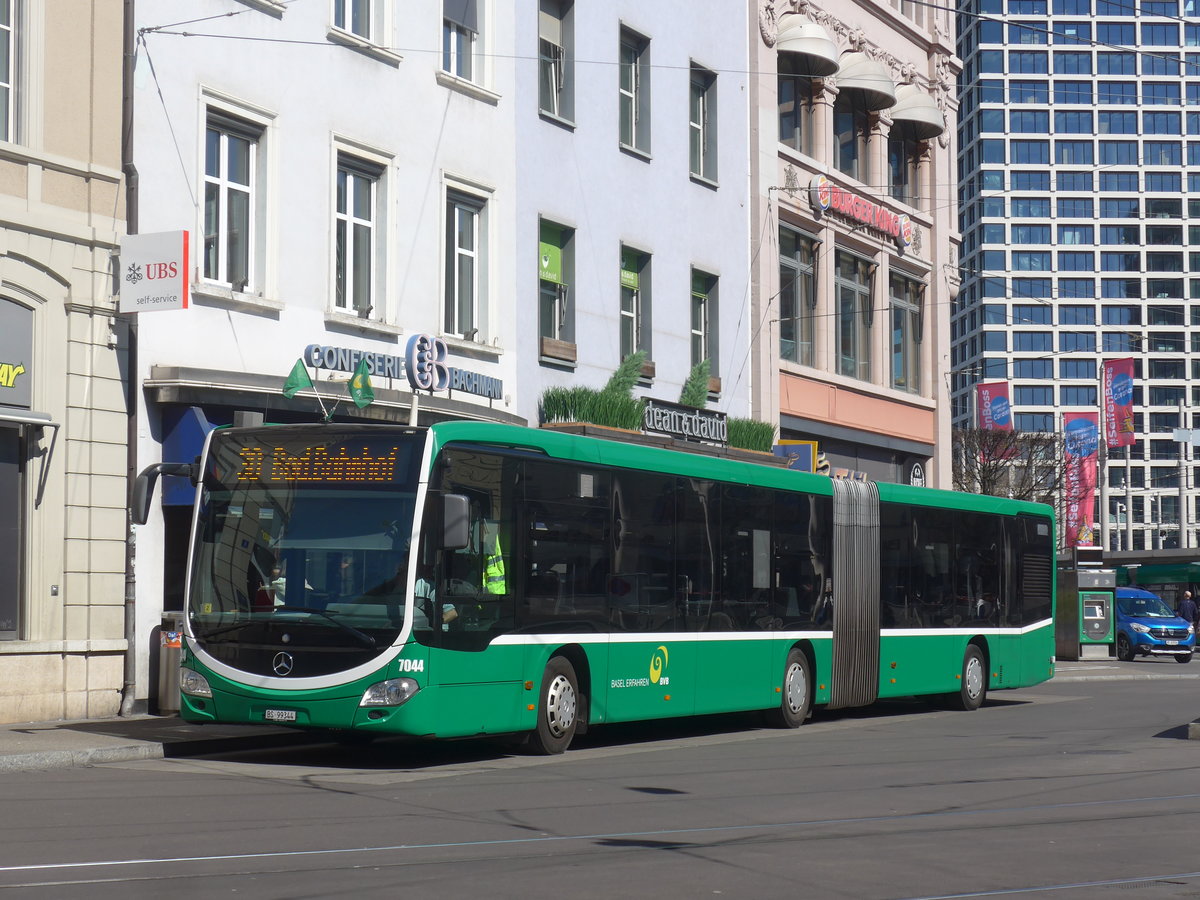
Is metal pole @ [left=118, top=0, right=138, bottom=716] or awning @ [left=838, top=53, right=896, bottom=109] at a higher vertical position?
awning @ [left=838, top=53, right=896, bottom=109]

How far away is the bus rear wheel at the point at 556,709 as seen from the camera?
15.4 m

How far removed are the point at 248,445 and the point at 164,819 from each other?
4.73 m

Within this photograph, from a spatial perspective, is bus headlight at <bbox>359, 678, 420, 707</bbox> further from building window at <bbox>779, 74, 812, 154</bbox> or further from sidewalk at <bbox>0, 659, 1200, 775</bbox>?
building window at <bbox>779, 74, 812, 154</bbox>

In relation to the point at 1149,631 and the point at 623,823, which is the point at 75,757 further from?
the point at 1149,631

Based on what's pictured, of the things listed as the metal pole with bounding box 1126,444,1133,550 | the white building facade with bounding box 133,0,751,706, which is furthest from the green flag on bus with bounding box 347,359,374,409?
the metal pole with bounding box 1126,444,1133,550

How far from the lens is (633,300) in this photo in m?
29.5

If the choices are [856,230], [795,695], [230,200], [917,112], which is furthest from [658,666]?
[917,112]

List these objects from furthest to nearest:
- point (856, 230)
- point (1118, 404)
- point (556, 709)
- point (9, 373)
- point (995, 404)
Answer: point (1118, 404) → point (995, 404) → point (856, 230) → point (9, 373) → point (556, 709)

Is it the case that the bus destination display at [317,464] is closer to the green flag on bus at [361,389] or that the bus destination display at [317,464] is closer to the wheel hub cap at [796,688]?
the green flag on bus at [361,389]

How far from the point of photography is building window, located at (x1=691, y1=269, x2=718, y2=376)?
31.3 m

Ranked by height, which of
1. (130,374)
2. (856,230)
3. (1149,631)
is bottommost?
(1149,631)

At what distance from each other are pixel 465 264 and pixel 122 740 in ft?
37.3

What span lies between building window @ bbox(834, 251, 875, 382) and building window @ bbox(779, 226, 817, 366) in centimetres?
128

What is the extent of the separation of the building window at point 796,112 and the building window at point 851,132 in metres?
1.30
